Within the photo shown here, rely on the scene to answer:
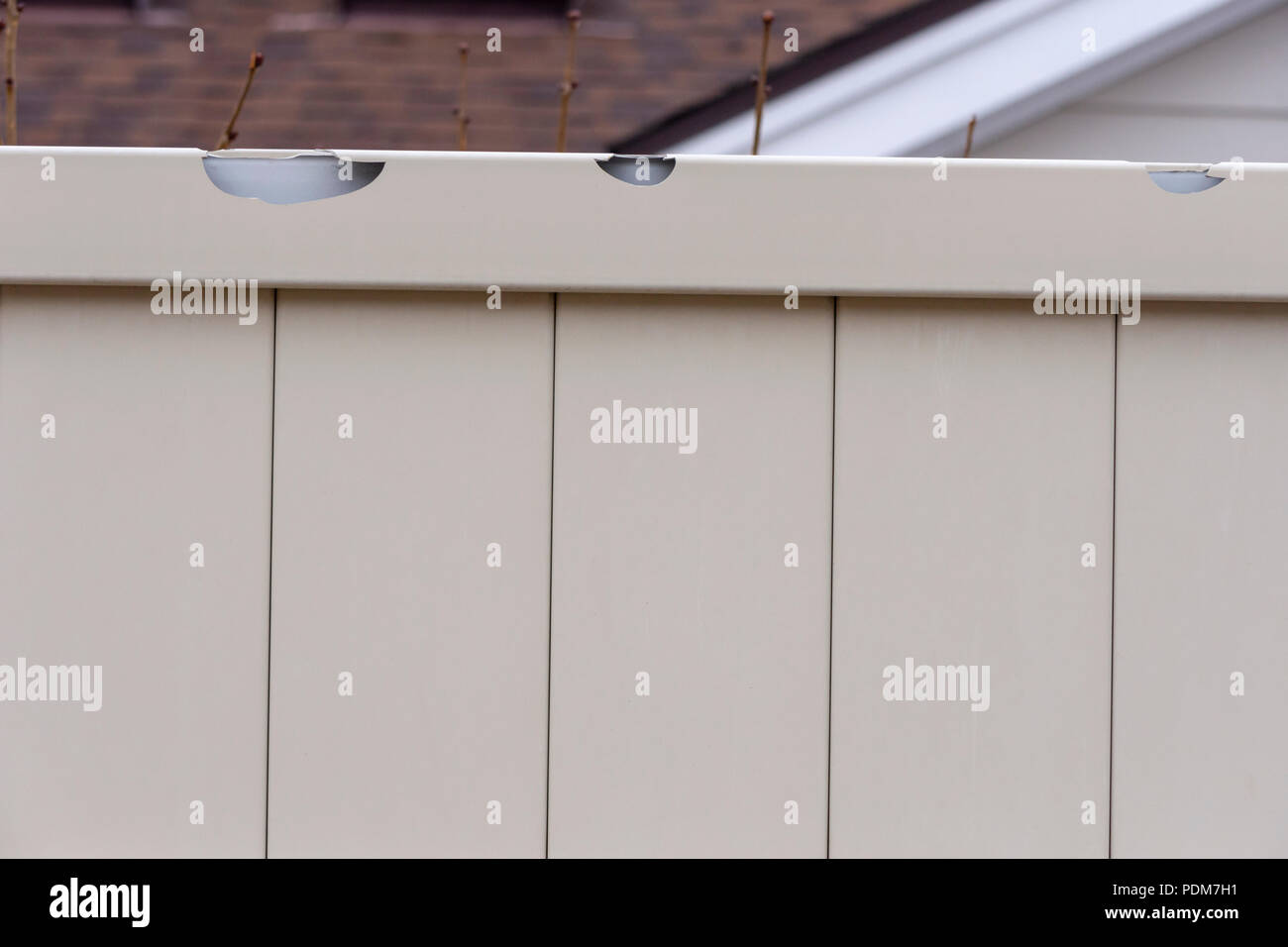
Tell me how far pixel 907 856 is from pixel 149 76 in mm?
4657

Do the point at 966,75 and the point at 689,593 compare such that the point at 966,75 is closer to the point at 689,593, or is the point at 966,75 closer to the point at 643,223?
the point at 643,223

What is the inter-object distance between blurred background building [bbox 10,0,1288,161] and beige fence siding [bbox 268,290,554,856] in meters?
2.49

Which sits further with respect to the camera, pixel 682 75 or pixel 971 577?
pixel 682 75

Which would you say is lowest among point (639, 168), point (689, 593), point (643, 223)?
point (689, 593)

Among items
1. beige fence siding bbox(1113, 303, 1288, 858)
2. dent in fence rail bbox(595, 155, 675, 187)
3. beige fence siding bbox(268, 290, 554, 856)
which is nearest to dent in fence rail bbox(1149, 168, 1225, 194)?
beige fence siding bbox(1113, 303, 1288, 858)

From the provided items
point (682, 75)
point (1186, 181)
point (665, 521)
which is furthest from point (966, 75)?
point (665, 521)

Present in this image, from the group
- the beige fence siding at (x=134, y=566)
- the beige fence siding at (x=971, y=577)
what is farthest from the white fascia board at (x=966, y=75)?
the beige fence siding at (x=134, y=566)

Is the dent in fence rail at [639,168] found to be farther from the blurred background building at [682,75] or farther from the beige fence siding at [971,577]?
the blurred background building at [682,75]

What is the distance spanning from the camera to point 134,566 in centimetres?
224

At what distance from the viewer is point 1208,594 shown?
7.50 ft

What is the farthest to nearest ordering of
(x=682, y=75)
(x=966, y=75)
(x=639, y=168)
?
(x=682, y=75) → (x=966, y=75) → (x=639, y=168)

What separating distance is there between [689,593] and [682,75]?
3.24 meters
